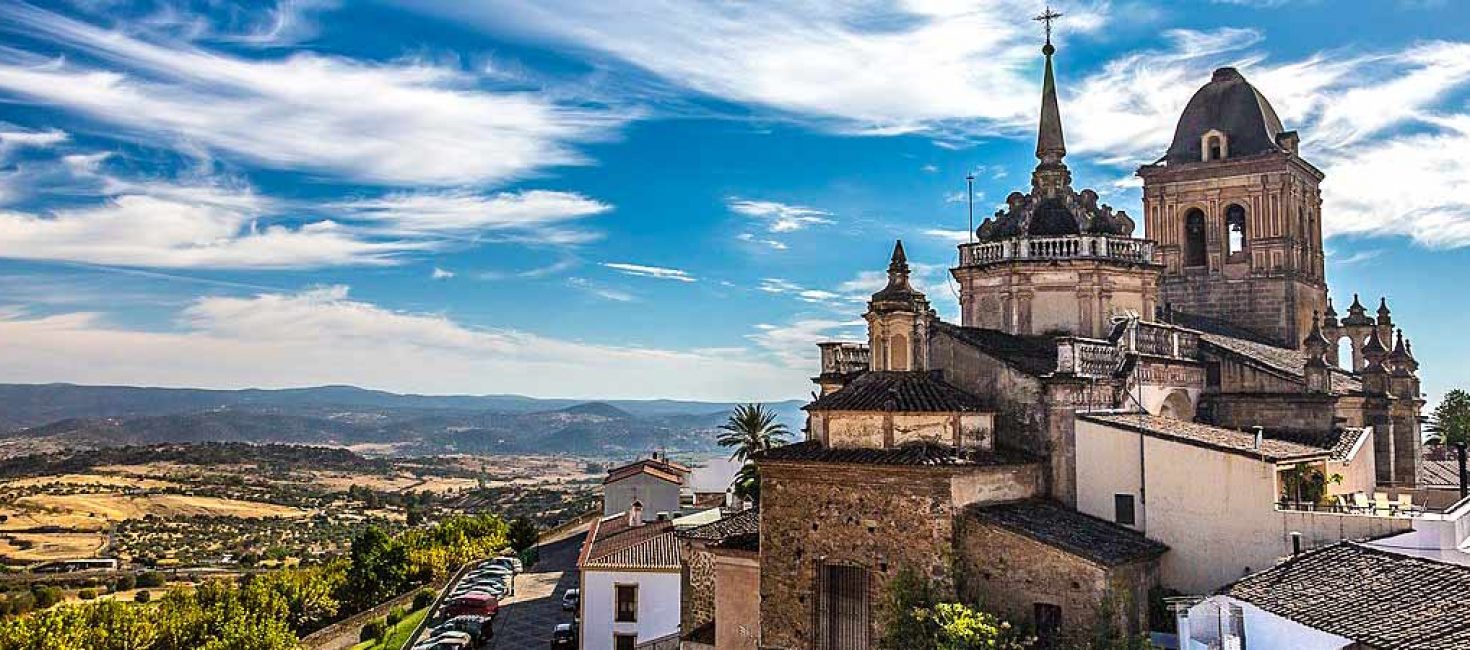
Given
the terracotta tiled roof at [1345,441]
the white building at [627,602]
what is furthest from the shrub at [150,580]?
the terracotta tiled roof at [1345,441]

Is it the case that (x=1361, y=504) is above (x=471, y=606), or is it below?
above

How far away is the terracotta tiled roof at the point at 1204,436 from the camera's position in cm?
2395

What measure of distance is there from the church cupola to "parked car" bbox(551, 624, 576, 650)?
2001 centimetres

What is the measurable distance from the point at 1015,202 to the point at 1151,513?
12.5 m

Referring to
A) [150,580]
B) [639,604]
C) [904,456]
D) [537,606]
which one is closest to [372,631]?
[537,606]

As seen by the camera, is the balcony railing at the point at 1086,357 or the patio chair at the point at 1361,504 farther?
the balcony railing at the point at 1086,357

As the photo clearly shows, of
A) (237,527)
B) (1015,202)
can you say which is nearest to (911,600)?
(1015,202)

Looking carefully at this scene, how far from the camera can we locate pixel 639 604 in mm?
40812

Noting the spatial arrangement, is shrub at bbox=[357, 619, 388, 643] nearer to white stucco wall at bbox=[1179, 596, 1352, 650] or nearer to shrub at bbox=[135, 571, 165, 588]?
shrub at bbox=[135, 571, 165, 588]

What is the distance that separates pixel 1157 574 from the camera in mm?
24359

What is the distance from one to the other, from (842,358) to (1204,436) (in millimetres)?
10811

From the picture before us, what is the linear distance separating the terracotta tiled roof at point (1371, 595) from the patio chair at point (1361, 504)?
421 centimetres

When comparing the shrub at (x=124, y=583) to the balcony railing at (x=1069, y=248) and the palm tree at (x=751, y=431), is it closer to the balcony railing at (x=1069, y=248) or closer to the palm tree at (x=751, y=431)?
the palm tree at (x=751, y=431)

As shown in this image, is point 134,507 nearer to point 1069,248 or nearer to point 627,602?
point 627,602
